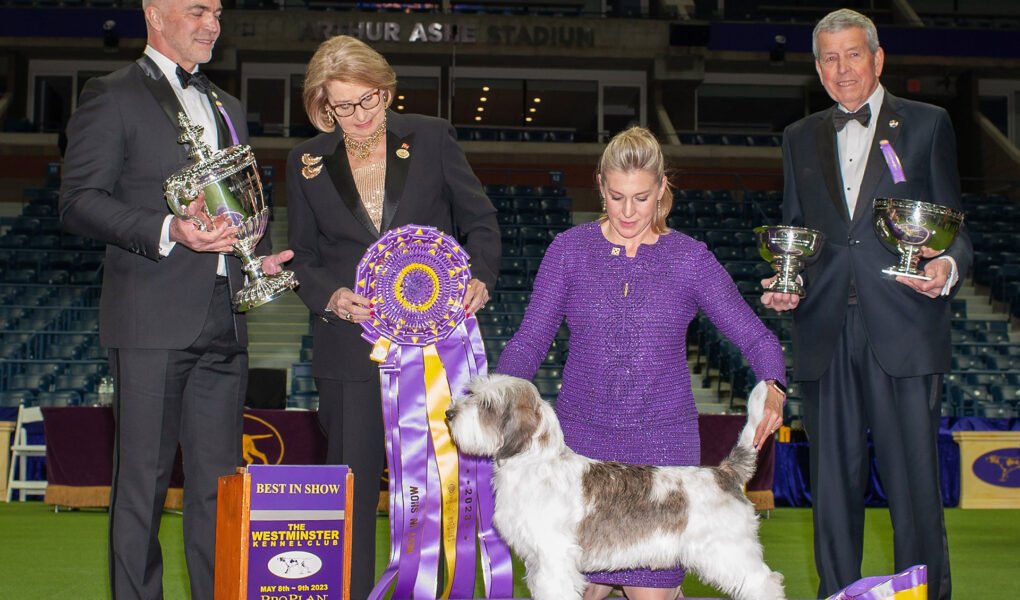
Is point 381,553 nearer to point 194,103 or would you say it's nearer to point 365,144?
point 365,144

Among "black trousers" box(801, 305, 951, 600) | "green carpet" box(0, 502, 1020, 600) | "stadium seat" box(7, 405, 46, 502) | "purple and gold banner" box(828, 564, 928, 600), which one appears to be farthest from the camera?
"stadium seat" box(7, 405, 46, 502)

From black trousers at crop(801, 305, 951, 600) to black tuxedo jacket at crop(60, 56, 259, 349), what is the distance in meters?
2.06

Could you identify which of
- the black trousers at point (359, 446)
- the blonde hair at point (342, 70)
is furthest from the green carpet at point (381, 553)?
the blonde hair at point (342, 70)

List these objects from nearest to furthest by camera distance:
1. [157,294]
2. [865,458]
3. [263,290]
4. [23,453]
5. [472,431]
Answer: [472,431] → [263,290] → [157,294] → [865,458] → [23,453]

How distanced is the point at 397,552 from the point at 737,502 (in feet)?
3.98

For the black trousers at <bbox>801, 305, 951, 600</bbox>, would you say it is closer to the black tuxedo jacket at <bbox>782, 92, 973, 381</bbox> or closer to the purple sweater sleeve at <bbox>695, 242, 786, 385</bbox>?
the black tuxedo jacket at <bbox>782, 92, 973, 381</bbox>

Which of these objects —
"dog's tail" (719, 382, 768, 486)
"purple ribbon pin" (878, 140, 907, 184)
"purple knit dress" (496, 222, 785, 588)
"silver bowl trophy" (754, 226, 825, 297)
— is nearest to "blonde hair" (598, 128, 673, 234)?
"purple knit dress" (496, 222, 785, 588)

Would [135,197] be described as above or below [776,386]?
above

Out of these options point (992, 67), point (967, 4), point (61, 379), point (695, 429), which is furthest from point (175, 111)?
point (967, 4)

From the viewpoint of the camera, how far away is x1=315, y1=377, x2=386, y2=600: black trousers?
332cm

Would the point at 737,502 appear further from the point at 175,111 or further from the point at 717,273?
the point at 175,111

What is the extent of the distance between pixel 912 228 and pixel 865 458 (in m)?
0.83

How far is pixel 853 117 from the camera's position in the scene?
344 cm

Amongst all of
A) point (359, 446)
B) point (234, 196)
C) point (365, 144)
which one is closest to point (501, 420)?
point (359, 446)
